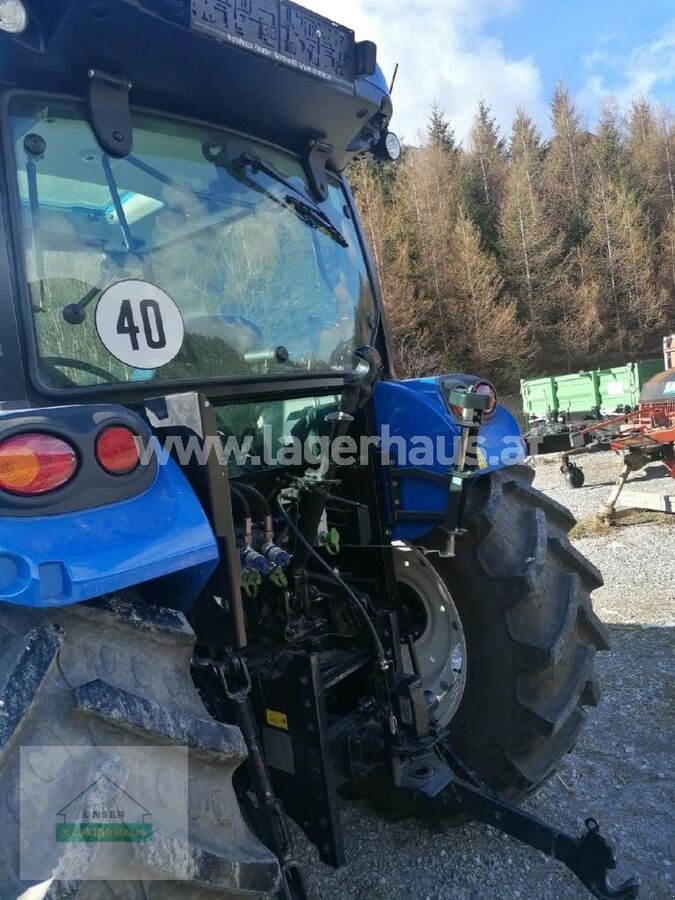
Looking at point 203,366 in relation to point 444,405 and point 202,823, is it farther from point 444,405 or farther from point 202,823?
point 202,823

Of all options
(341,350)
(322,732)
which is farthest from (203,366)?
(322,732)

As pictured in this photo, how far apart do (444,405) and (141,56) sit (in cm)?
140

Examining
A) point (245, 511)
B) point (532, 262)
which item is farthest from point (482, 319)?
point (245, 511)

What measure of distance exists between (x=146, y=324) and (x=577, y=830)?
245cm

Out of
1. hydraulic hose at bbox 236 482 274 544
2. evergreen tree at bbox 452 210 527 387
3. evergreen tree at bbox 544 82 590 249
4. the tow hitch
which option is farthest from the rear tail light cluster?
evergreen tree at bbox 544 82 590 249

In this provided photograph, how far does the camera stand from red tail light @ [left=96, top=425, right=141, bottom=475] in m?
1.41

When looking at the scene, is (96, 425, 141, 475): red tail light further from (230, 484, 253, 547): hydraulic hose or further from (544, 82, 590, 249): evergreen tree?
(544, 82, 590, 249): evergreen tree

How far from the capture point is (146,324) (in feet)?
6.29

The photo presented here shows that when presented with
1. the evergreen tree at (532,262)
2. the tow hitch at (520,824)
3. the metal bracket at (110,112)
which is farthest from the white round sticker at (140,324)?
the evergreen tree at (532,262)

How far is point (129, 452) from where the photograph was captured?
4.78 ft

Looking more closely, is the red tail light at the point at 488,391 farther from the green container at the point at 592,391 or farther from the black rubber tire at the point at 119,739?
the green container at the point at 592,391

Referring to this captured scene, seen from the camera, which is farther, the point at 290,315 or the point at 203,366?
the point at 290,315

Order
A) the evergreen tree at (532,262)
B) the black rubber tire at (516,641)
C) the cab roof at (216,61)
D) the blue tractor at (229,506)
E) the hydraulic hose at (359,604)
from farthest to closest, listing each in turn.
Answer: the evergreen tree at (532,262) < the black rubber tire at (516,641) < the hydraulic hose at (359,604) < the cab roof at (216,61) < the blue tractor at (229,506)

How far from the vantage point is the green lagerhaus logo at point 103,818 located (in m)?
1.17
